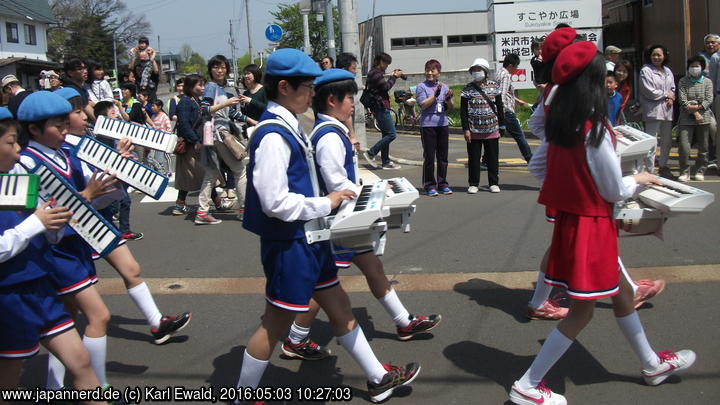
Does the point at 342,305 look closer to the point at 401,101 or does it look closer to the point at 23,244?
the point at 23,244

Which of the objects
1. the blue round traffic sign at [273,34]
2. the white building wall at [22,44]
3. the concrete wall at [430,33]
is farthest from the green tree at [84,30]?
the blue round traffic sign at [273,34]

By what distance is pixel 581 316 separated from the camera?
3.36 metres

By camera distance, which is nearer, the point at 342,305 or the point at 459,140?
the point at 342,305

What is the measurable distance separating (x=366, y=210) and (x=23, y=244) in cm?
150

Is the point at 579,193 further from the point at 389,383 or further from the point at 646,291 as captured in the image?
the point at 646,291

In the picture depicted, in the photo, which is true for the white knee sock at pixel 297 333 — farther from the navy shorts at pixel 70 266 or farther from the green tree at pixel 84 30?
the green tree at pixel 84 30

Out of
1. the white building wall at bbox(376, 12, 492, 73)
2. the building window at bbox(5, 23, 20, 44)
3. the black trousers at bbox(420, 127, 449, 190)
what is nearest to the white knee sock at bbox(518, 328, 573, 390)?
the black trousers at bbox(420, 127, 449, 190)

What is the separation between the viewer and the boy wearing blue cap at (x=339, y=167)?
134 inches

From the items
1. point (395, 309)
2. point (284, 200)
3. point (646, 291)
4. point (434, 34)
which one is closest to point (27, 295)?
point (284, 200)

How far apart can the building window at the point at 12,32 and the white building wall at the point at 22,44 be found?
0.24m

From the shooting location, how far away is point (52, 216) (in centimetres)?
289

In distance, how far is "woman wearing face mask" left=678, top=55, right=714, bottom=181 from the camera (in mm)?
9203

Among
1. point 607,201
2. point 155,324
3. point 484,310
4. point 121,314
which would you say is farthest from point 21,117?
point 484,310

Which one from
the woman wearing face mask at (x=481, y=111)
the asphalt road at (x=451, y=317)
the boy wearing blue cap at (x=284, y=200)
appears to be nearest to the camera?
the boy wearing blue cap at (x=284, y=200)
